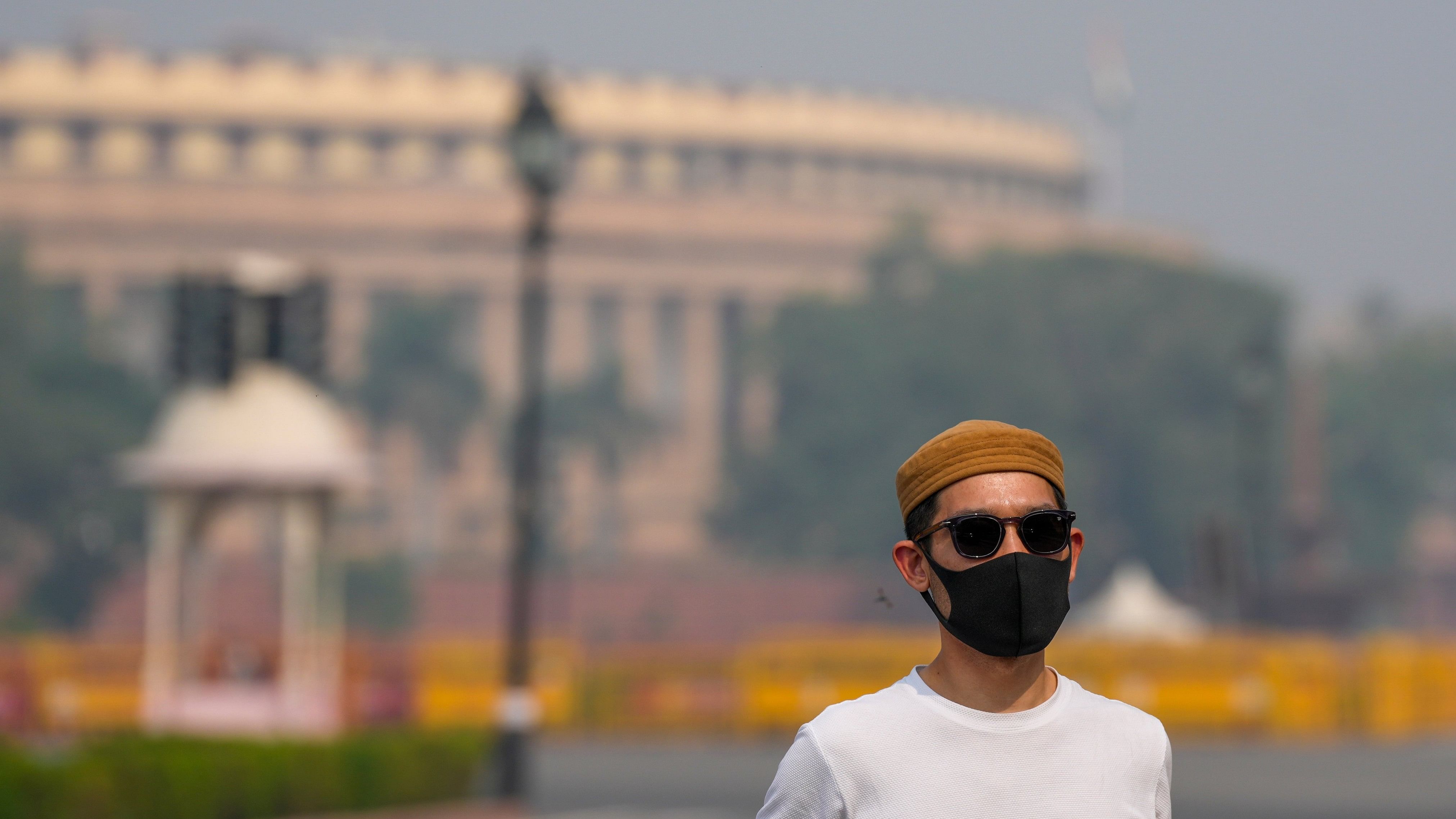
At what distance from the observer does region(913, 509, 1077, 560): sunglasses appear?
10.3ft

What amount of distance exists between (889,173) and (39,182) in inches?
1817

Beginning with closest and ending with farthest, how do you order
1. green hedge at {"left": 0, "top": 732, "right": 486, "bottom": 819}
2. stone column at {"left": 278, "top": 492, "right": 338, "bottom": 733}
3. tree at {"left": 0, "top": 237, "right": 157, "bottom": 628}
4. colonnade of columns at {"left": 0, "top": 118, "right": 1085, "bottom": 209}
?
green hedge at {"left": 0, "top": 732, "right": 486, "bottom": 819} → stone column at {"left": 278, "top": 492, "right": 338, "bottom": 733} → tree at {"left": 0, "top": 237, "right": 157, "bottom": 628} → colonnade of columns at {"left": 0, "top": 118, "right": 1085, "bottom": 209}

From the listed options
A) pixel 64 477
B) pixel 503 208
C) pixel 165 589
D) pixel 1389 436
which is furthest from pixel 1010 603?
pixel 1389 436

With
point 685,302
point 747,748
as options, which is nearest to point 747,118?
point 685,302

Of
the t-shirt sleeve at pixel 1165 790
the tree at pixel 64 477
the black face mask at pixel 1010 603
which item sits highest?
the tree at pixel 64 477

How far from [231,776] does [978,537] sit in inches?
610

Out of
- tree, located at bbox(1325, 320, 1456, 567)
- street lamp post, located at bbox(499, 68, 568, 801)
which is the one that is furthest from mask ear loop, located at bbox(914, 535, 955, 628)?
tree, located at bbox(1325, 320, 1456, 567)

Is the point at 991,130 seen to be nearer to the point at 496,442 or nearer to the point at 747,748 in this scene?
the point at 496,442

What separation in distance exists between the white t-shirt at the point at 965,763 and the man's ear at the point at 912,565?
163 millimetres

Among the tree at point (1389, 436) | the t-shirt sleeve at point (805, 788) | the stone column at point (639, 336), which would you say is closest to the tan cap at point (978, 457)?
the t-shirt sleeve at point (805, 788)

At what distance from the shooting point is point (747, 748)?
118 ft

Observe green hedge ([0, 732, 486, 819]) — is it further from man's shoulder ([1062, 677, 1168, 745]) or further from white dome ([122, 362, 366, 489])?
man's shoulder ([1062, 677, 1168, 745])

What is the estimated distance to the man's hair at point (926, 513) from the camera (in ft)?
10.5

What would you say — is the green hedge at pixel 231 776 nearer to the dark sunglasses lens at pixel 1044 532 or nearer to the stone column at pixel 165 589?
the stone column at pixel 165 589
